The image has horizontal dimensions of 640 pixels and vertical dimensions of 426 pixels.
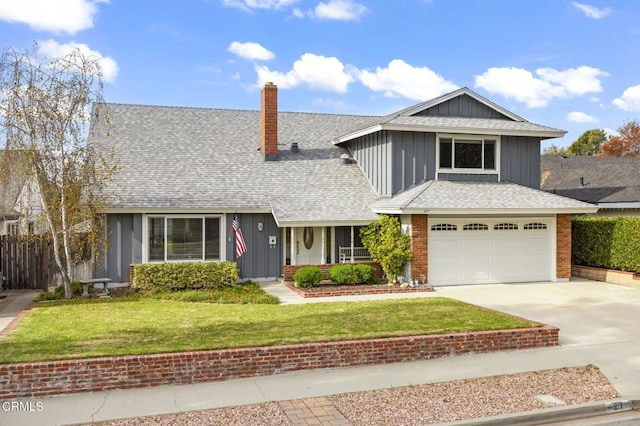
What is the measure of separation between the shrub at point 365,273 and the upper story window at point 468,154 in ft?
15.8

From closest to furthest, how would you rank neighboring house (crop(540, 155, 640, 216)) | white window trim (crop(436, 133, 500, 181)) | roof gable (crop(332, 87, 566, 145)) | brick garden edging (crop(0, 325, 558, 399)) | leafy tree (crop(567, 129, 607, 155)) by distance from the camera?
brick garden edging (crop(0, 325, 558, 399)), roof gable (crop(332, 87, 566, 145)), white window trim (crop(436, 133, 500, 181)), neighboring house (crop(540, 155, 640, 216)), leafy tree (crop(567, 129, 607, 155))

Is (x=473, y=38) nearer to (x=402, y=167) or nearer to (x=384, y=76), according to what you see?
(x=402, y=167)

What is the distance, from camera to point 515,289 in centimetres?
1636

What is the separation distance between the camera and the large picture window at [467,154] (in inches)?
752

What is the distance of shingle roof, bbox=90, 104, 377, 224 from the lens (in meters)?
17.4

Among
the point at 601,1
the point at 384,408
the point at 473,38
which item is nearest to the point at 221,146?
the point at 473,38

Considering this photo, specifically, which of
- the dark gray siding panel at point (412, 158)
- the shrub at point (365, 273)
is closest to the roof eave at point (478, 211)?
the dark gray siding panel at point (412, 158)

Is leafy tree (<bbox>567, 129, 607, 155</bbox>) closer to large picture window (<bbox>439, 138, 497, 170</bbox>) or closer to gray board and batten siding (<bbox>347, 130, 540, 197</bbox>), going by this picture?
gray board and batten siding (<bbox>347, 130, 540, 197</bbox>)

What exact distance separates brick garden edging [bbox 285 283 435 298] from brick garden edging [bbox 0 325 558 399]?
20.3 feet

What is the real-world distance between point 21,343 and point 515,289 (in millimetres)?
12980

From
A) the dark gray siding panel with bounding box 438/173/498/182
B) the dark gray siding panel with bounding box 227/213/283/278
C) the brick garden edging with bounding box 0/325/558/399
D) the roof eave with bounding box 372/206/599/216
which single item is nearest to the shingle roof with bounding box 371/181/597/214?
the roof eave with bounding box 372/206/599/216

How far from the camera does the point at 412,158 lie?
61.2 ft

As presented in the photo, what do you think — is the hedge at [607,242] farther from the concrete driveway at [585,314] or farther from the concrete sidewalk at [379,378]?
the concrete sidewalk at [379,378]

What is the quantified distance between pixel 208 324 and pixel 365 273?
6.88 m
